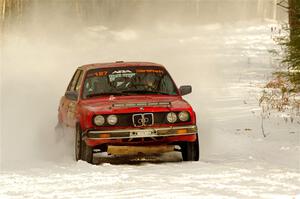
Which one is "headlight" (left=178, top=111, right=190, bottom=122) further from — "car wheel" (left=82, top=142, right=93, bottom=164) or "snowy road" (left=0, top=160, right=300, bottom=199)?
"car wheel" (left=82, top=142, right=93, bottom=164)

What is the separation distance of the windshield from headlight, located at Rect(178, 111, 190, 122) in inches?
43.2

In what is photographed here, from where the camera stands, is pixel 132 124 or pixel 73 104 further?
pixel 73 104

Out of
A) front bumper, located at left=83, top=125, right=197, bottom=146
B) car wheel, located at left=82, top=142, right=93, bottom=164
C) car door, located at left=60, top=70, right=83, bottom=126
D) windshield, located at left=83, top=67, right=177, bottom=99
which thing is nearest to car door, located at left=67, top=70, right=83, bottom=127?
car door, located at left=60, top=70, right=83, bottom=126

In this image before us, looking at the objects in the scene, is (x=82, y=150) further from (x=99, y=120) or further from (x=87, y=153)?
→ (x=99, y=120)

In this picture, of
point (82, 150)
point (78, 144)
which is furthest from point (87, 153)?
point (78, 144)

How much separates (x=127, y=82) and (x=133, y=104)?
3.55 feet

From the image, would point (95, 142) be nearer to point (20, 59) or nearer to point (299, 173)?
point (299, 173)

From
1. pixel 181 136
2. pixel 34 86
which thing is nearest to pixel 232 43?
pixel 34 86

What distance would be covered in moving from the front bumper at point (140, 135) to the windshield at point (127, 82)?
1185 mm

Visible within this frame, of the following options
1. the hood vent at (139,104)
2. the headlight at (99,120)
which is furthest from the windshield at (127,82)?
the headlight at (99,120)

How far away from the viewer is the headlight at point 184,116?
9188 millimetres

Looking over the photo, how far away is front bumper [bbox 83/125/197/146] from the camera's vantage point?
895 cm

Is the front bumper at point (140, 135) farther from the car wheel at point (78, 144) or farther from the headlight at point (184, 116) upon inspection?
the car wheel at point (78, 144)

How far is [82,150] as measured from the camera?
9.12 meters
